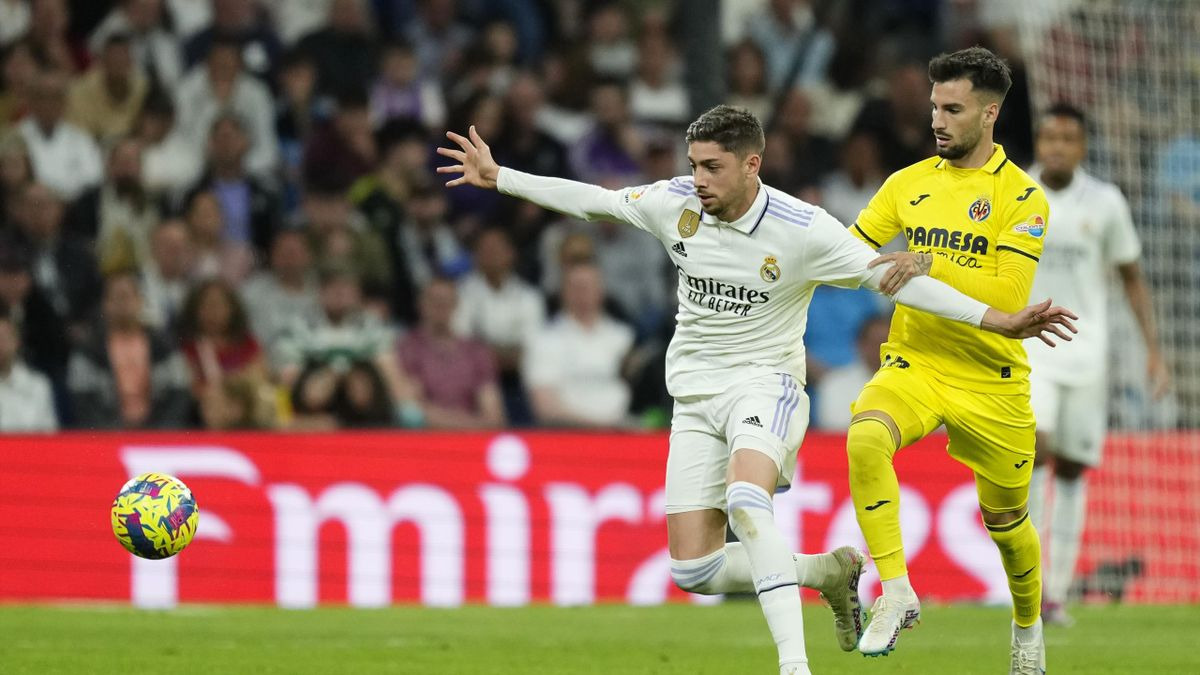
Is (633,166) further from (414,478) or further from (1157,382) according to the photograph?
(1157,382)

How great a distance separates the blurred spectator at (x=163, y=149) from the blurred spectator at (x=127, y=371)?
1.74 meters

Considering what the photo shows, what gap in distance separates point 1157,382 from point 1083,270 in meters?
0.93

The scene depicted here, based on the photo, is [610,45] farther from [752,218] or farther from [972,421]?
[972,421]

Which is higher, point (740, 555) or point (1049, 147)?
point (1049, 147)

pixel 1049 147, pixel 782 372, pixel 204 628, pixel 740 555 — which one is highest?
pixel 1049 147

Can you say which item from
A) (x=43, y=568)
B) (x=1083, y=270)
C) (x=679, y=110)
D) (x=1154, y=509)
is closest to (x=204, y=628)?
(x=43, y=568)

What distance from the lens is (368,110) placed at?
15648mm

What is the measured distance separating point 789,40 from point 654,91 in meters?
1.53

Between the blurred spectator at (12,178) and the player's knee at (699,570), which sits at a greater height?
the blurred spectator at (12,178)

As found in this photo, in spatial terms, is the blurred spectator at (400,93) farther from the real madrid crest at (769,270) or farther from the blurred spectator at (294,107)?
the real madrid crest at (769,270)

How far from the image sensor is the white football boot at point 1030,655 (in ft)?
26.5

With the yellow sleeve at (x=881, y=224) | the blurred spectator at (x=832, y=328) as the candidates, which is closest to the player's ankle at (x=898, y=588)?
the yellow sleeve at (x=881, y=224)

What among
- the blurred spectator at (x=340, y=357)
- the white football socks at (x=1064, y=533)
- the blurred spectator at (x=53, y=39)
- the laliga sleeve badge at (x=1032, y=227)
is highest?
the blurred spectator at (x=53, y=39)

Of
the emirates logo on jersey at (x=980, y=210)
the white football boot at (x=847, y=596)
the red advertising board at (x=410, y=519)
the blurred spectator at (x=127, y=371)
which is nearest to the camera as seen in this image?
the emirates logo on jersey at (x=980, y=210)
